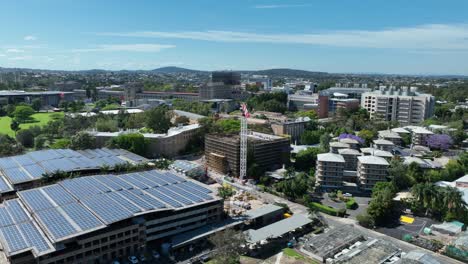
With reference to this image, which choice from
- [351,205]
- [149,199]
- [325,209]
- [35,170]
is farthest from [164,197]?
[351,205]

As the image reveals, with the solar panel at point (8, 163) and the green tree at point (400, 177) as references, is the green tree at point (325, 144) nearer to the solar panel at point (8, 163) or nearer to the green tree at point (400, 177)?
the green tree at point (400, 177)

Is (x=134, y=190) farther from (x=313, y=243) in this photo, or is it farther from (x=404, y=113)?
(x=404, y=113)

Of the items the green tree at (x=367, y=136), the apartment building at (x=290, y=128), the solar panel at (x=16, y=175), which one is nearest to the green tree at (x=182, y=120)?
the apartment building at (x=290, y=128)

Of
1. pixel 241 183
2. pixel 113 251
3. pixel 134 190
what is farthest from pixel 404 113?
pixel 113 251

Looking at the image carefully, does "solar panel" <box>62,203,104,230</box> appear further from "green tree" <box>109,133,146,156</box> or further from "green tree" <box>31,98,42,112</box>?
"green tree" <box>31,98,42,112</box>

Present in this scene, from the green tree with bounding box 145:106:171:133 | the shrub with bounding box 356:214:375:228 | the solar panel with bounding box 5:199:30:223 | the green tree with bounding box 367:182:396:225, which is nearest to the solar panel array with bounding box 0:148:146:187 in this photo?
the solar panel with bounding box 5:199:30:223

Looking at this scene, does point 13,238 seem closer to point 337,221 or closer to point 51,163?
point 51,163
